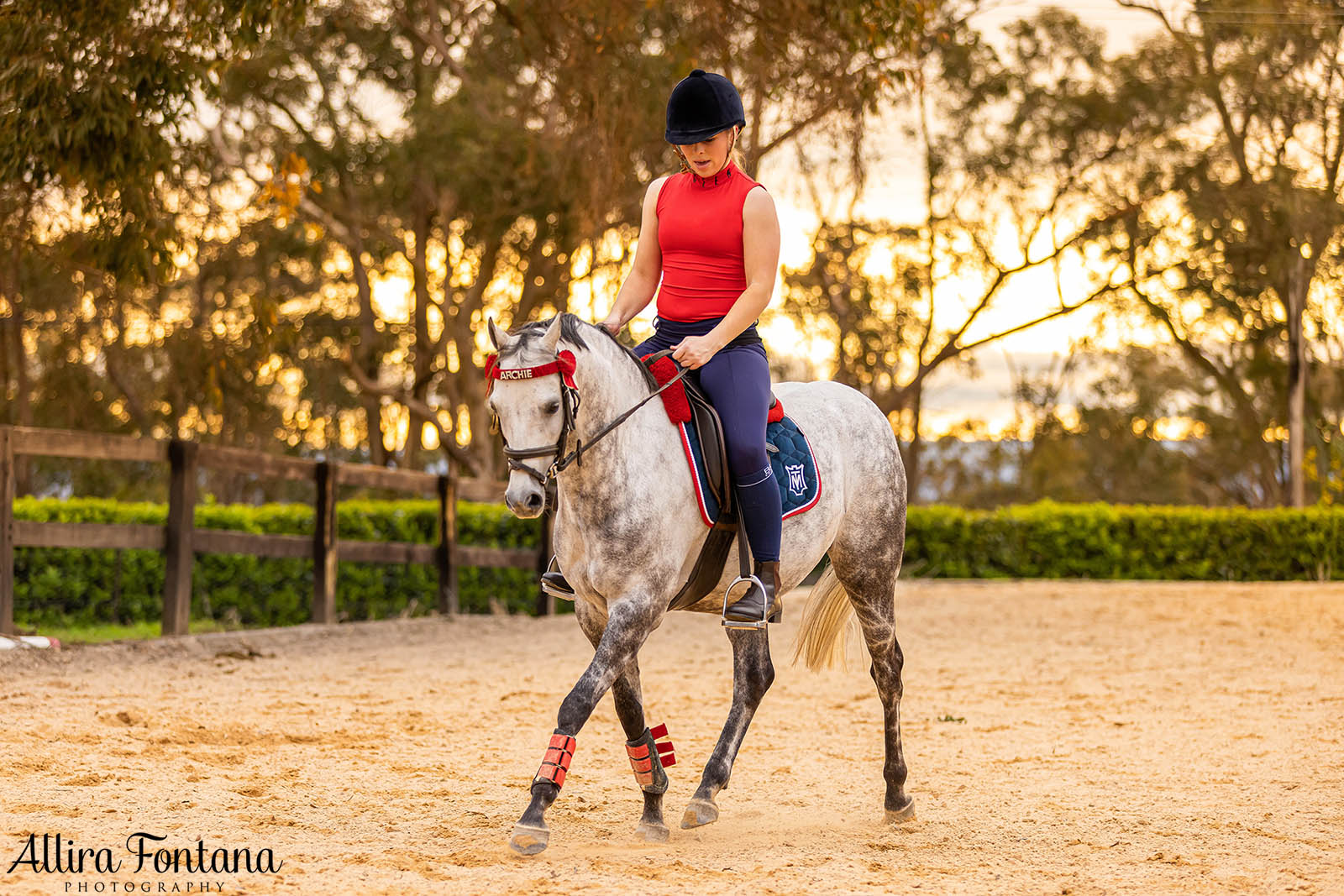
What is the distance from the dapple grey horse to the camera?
368 centimetres

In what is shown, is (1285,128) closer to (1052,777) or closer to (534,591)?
(534,591)

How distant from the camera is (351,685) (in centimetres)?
788

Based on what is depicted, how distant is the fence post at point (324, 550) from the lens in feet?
33.7

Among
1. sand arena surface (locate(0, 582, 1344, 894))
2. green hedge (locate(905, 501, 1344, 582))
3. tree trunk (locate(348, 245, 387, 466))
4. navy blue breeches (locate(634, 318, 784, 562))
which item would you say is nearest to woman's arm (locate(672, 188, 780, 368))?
navy blue breeches (locate(634, 318, 784, 562))

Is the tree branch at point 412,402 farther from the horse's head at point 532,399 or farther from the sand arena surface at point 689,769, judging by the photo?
the horse's head at point 532,399

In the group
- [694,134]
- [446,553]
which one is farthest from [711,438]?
[446,553]

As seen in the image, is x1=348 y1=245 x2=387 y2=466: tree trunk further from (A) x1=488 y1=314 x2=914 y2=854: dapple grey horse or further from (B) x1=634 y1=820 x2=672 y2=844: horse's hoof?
(B) x1=634 y1=820 x2=672 y2=844: horse's hoof

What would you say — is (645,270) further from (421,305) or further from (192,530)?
(421,305)

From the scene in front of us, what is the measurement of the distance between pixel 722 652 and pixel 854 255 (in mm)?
19529

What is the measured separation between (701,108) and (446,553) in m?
8.56

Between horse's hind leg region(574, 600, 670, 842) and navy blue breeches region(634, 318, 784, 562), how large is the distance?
60 cm

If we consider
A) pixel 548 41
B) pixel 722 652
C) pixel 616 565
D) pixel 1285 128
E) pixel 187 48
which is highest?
pixel 1285 128

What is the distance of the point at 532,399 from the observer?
3.64m

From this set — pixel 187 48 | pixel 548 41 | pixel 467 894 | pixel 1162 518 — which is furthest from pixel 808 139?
pixel 467 894
